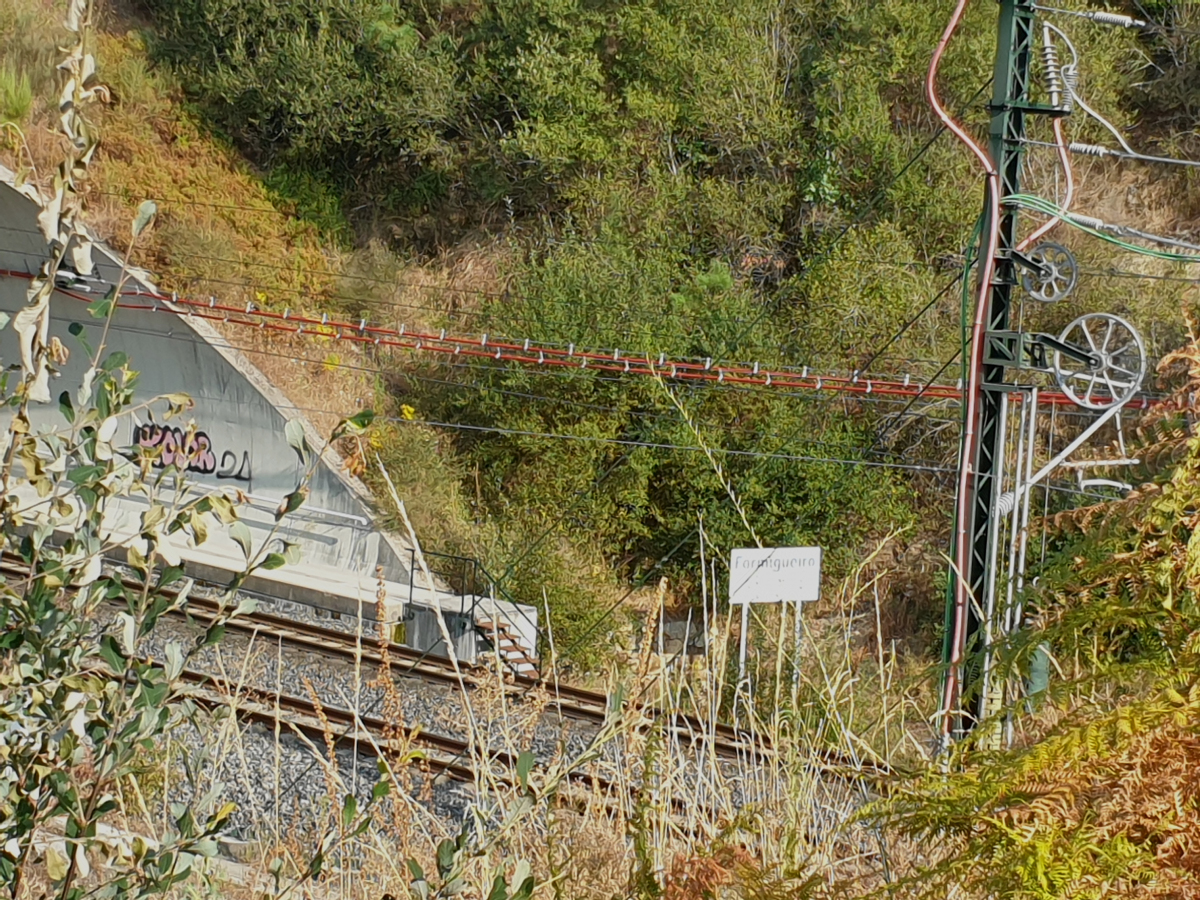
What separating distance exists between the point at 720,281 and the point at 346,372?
5.24 m

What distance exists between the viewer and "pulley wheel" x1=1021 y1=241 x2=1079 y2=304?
18.2 ft

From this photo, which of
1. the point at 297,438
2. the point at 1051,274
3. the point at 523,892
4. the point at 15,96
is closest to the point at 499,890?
the point at 523,892

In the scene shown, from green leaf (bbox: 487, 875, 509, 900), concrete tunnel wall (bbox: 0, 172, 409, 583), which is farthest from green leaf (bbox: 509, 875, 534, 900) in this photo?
concrete tunnel wall (bbox: 0, 172, 409, 583)

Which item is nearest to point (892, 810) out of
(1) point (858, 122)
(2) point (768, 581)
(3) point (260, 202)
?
(2) point (768, 581)

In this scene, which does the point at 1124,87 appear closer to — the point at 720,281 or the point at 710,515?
the point at 720,281

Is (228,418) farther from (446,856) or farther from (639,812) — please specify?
(446,856)

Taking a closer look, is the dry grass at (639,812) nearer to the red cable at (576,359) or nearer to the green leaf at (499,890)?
the green leaf at (499,890)

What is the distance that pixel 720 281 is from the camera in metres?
16.9

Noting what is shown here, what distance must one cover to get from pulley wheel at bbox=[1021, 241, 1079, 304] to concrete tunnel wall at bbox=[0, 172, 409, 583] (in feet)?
32.5

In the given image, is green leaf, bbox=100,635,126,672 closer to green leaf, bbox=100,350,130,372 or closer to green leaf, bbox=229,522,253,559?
green leaf, bbox=229,522,253,559

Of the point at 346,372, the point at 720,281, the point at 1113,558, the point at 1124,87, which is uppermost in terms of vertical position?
the point at 1124,87

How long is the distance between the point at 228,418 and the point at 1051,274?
12.4 metres

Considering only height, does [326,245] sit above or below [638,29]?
below

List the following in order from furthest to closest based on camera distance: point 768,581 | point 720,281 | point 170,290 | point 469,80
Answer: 1. point 469,80
2. point 170,290
3. point 720,281
4. point 768,581
